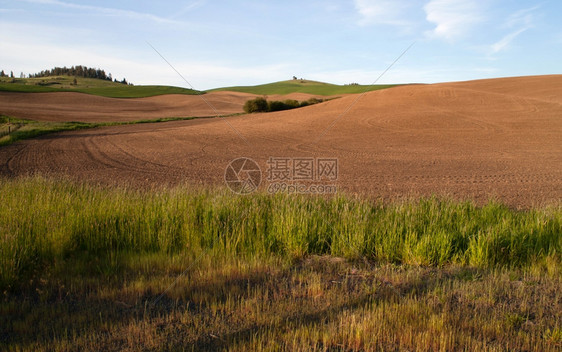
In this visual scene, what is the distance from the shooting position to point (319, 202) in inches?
299

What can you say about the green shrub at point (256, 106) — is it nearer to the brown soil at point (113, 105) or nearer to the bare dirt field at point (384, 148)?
the brown soil at point (113, 105)

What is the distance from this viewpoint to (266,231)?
21.0 feet

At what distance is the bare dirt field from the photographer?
13.7 m

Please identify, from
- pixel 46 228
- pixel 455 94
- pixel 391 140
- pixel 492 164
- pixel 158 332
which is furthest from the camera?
pixel 455 94

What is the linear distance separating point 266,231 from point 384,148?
19395mm

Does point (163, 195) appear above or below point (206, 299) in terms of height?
above

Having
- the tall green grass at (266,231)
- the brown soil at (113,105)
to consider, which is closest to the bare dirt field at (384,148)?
the tall green grass at (266,231)

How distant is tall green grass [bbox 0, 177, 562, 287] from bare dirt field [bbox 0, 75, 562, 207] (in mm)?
4352

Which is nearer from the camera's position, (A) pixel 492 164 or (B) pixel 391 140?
(A) pixel 492 164

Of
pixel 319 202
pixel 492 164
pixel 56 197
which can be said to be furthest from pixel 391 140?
pixel 56 197

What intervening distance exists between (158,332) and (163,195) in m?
4.41

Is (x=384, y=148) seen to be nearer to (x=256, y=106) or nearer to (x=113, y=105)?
(x=256, y=106)

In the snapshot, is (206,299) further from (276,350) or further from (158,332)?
(276,350)

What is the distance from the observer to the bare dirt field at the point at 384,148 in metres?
13.7
